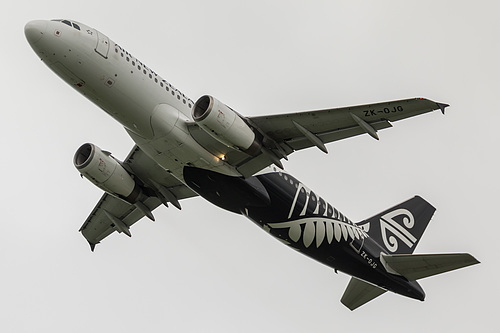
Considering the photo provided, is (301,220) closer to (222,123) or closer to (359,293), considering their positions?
(359,293)

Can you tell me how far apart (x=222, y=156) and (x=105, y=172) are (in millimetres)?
5684

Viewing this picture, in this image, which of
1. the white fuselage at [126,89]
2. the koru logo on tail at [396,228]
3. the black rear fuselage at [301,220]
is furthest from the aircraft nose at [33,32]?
the koru logo on tail at [396,228]

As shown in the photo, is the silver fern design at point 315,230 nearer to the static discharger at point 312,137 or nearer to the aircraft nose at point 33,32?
the static discharger at point 312,137

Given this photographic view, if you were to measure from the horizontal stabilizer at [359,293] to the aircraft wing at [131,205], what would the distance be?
8961 millimetres

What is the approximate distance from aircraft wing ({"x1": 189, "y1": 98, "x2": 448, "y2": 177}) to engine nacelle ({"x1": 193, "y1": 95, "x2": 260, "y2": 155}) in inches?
37.0

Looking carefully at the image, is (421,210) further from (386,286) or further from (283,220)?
(283,220)

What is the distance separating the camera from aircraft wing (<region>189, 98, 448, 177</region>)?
26.3m

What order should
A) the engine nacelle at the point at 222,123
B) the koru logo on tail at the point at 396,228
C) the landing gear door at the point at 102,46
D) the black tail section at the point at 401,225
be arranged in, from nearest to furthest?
the engine nacelle at the point at 222,123
the landing gear door at the point at 102,46
the black tail section at the point at 401,225
the koru logo on tail at the point at 396,228

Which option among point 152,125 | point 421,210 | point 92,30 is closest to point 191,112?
point 152,125

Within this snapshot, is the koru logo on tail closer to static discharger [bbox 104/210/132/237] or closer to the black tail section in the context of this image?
the black tail section

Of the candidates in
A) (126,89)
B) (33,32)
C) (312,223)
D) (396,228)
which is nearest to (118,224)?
(126,89)

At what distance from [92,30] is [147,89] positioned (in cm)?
305

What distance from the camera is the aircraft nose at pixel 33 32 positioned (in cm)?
2618

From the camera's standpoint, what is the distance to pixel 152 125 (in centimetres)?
2786
